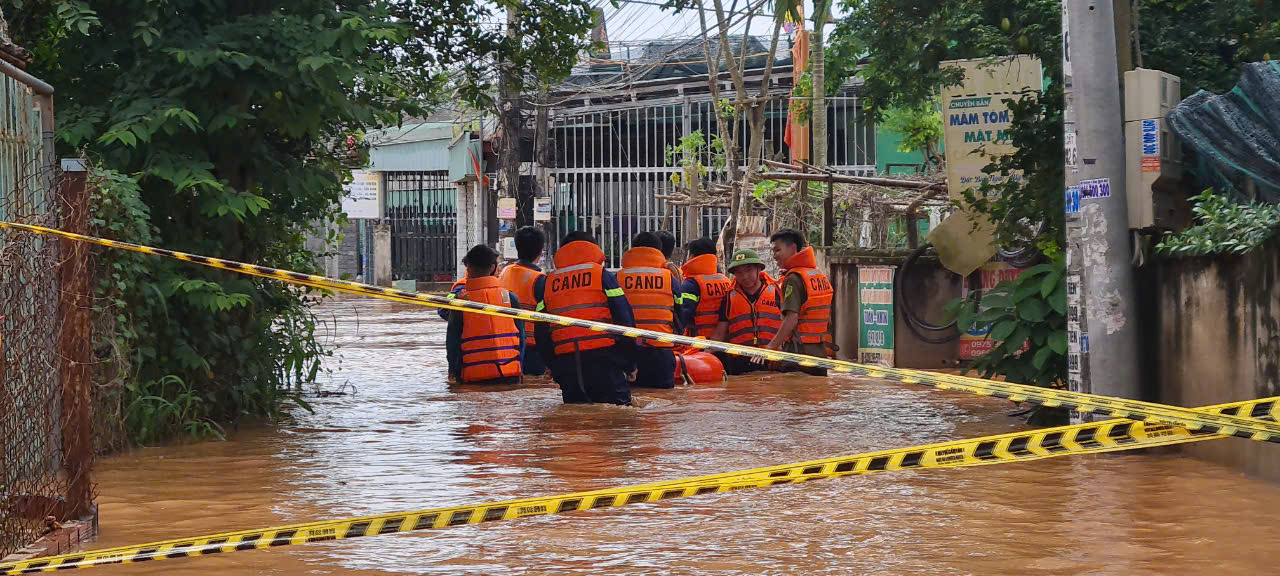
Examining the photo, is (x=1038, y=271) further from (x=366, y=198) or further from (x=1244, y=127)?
(x=366, y=198)

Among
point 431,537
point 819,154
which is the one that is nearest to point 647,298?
point 431,537

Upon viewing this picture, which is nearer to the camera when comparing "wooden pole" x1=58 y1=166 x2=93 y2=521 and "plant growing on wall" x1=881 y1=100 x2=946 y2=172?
"wooden pole" x1=58 y1=166 x2=93 y2=521

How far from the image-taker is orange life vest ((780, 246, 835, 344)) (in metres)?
13.4

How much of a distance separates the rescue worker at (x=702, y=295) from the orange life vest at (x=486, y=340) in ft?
6.58

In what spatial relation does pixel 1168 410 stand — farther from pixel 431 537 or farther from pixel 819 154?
pixel 819 154

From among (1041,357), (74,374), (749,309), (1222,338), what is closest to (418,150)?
(749,309)

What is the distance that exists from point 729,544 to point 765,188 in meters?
14.6

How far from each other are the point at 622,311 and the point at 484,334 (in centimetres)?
213

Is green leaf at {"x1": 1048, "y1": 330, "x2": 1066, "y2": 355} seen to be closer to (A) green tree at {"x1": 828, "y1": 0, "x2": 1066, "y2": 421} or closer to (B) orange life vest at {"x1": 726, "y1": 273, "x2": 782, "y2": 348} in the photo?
(A) green tree at {"x1": 828, "y1": 0, "x2": 1066, "y2": 421}

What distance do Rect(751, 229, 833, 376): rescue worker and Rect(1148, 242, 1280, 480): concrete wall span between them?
16.3ft

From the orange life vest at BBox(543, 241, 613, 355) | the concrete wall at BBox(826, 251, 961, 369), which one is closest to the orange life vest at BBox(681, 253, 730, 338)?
the concrete wall at BBox(826, 251, 961, 369)

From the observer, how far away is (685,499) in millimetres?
6883

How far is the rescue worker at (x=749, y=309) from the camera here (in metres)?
13.8

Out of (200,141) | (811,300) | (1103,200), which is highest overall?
(200,141)
